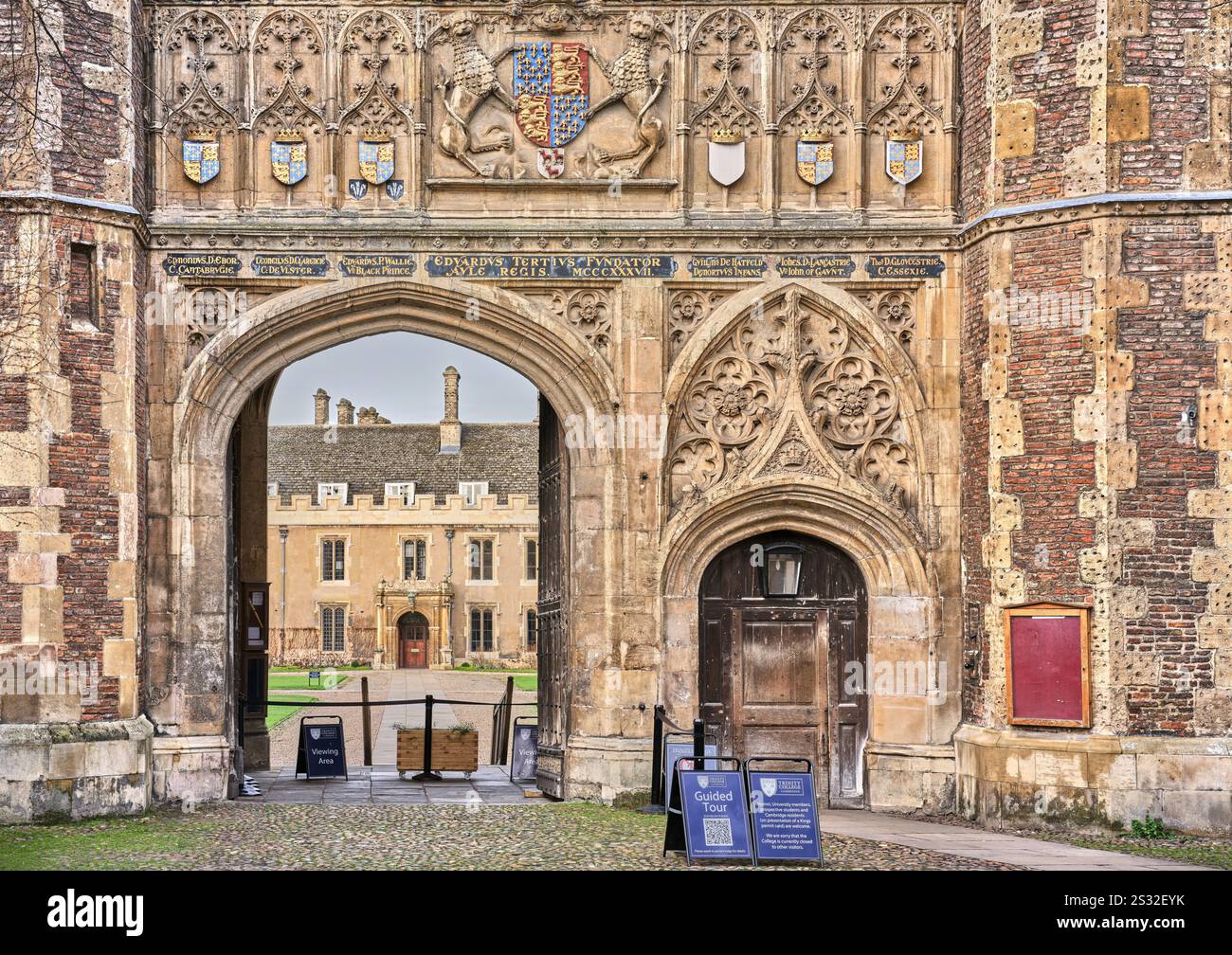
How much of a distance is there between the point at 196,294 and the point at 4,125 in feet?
6.81

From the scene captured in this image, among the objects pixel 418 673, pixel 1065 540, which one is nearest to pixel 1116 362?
pixel 1065 540

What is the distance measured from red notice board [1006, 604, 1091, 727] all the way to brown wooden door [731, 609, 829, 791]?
184 centimetres

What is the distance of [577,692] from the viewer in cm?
1450

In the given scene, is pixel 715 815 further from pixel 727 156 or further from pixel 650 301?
pixel 727 156

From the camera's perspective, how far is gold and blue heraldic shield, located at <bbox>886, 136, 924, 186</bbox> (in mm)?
14664

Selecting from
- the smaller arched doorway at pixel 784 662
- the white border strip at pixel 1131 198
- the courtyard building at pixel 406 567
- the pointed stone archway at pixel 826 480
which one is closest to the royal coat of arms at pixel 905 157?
the pointed stone archway at pixel 826 480

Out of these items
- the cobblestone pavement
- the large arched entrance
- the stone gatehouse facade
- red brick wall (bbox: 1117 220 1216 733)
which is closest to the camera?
the cobblestone pavement

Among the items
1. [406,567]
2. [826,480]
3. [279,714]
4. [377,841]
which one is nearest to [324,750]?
[377,841]

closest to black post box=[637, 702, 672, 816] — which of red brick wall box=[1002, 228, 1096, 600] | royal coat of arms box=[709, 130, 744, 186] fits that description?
red brick wall box=[1002, 228, 1096, 600]

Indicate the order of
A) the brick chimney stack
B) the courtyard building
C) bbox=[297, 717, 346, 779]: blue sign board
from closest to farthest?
bbox=[297, 717, 346, 779]: blue sign board
the courtyard building
the brick chimney stack

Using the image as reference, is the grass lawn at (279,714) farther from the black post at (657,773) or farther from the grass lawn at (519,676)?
the black post at (657,773)

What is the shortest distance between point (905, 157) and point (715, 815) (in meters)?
6.55

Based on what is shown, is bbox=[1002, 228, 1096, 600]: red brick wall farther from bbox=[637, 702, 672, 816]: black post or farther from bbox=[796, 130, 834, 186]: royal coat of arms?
bbox=[637, 702, 672, 816]: black post

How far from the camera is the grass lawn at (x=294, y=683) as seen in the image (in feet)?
130
